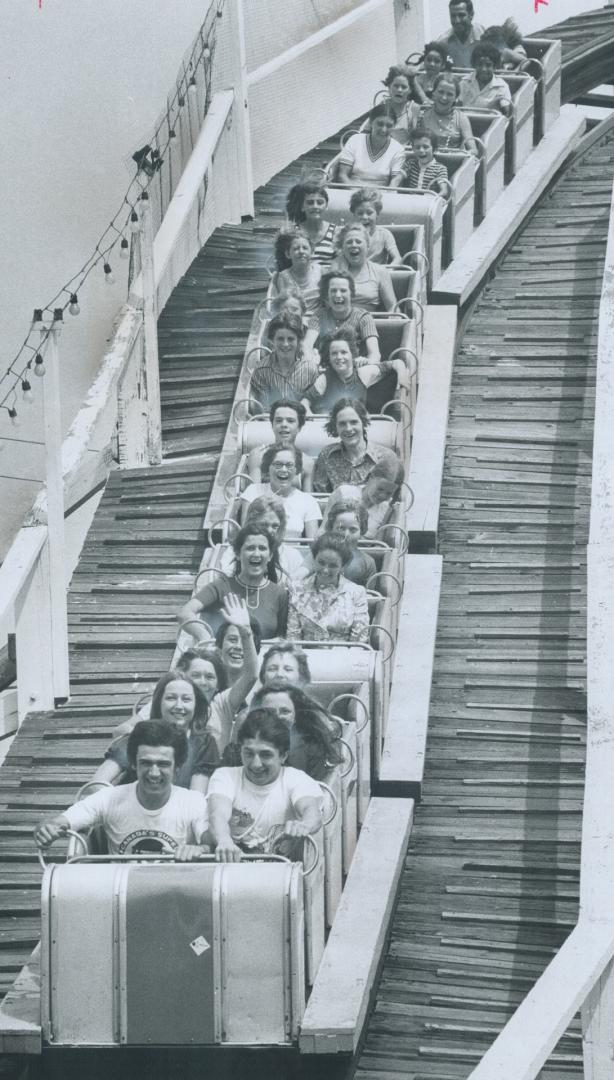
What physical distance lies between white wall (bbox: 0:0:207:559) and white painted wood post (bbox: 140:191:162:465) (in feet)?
4.05

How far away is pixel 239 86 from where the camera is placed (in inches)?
615

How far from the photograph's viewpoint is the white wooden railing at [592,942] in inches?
236

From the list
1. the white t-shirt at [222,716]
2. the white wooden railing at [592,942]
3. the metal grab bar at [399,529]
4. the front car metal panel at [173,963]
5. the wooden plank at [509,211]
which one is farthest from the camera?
the wooden plank at [509,211]

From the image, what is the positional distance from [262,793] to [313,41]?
11.0 m

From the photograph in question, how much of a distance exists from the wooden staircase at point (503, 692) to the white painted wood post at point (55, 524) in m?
1.74

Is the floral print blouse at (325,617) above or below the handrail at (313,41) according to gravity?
above

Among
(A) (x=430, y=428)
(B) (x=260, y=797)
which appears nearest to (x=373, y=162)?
(A) (x=430, y=428)

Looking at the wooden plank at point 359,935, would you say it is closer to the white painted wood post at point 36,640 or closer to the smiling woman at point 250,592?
the smiling woman at point 250,592

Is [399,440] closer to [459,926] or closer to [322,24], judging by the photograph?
[459,926]

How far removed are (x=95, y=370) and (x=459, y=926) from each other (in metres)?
6.77

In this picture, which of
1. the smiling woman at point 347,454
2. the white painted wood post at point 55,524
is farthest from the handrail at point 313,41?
the smiling woman at point 347,454

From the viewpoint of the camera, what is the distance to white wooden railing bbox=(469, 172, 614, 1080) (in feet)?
19.6

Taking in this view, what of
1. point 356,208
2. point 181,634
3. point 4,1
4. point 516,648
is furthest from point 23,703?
point 4,1

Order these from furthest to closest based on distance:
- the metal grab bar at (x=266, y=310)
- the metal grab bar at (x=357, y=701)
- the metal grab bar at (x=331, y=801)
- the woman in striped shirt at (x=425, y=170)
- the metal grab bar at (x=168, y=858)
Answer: the woman in striped shirt at (x=425, y=170) → the metal grab bar at (x=266, y=310) → the metal grab bar at (x=357, y=701) → the metal grab bar at (x=331, y=801) → the metal grab bar at (x=168, y=858)
